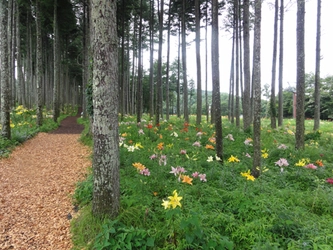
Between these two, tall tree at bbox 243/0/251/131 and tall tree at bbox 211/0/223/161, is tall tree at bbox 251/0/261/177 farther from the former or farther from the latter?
tall tree at bbox 243/0/251/131

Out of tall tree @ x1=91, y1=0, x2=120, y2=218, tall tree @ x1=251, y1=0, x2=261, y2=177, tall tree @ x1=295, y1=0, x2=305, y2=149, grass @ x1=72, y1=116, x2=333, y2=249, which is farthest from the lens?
tall tree @ x1=295, y1=0, x2=305, y2=149

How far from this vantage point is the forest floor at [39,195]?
3051 millimetres

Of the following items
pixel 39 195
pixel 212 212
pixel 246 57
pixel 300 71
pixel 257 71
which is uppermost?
pixel 246 57

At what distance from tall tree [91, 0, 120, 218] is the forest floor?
2.70ft

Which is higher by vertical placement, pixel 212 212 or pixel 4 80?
pixel 4 80

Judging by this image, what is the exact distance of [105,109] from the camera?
291cm

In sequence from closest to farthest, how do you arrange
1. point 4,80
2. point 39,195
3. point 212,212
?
point 212,212
point 39,195
point 4,80

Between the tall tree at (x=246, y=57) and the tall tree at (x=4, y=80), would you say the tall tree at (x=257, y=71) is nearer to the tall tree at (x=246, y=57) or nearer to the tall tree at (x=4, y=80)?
the tall tree at (x=246, y=57)

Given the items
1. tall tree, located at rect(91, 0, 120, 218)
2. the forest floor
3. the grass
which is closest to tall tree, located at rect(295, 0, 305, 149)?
the grass

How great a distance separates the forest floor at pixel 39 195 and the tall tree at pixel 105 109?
0.82 m

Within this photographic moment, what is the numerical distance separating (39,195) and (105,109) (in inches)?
109

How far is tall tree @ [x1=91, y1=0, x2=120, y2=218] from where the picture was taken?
2848 millimetres

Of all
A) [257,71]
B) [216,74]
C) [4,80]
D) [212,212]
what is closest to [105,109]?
[212,212]

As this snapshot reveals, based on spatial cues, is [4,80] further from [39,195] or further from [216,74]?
[216,74]
